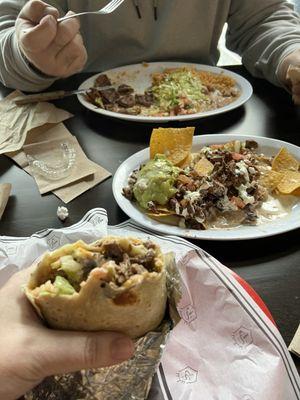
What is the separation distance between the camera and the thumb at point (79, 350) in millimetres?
634

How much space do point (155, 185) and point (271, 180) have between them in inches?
13.4

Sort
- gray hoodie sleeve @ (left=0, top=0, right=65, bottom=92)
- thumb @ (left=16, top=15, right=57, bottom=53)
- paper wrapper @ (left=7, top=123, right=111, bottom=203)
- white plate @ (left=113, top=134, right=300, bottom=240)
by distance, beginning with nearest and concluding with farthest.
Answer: white plate @ (left=113, top=134, right=300, bottom=240) → paper wrapper @ (left=7, top=123, right=111, bottom=203) → thumb @ (left=16, top=15, right=57, bottom=53) → gray hoodie sleeve @ (left=0, top=0, right=65, bottom=92)

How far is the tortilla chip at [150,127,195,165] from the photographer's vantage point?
4.62 ft

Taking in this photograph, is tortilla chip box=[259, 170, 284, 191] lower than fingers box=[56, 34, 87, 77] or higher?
lower

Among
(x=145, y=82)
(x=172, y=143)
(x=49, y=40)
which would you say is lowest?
→ (x=145, y=82)

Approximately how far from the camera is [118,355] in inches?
25.6

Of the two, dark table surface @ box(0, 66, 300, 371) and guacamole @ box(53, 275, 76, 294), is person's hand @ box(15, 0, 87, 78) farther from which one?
guacamole @ box(53, 275, 76, 294)

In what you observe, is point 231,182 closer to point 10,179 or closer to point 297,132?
→ point 297,132

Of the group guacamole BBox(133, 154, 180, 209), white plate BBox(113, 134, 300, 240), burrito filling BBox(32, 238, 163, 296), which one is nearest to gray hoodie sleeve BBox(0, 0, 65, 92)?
white plate BBox(113, 134, 300, 240)

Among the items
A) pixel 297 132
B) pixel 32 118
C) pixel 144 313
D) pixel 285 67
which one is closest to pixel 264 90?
pixel 285 67

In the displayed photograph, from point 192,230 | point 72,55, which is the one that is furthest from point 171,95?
point 192,230

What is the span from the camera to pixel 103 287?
622 mm

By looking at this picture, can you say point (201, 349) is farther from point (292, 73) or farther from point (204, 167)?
point (292, 73)

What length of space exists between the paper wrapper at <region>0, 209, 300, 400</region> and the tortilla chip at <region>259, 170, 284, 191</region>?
45cm
